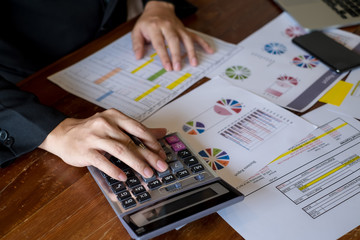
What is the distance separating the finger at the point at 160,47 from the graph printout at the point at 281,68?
110mm

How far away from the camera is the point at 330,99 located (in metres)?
0.75

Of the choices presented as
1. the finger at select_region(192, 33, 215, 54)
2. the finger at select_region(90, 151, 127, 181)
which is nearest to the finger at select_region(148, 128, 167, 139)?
the finger at select_region(90, 151, 127, 181)

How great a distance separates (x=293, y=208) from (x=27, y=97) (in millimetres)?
542

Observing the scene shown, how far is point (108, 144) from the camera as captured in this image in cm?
61

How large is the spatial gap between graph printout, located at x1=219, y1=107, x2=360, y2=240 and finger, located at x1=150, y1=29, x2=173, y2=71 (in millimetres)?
371

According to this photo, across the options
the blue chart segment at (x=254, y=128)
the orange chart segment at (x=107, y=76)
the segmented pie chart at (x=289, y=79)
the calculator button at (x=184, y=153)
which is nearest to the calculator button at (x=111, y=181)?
the calculator button at (x=184, y=153)

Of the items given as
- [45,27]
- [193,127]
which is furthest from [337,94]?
[45,27]

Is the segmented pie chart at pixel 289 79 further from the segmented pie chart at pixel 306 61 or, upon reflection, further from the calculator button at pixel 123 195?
the calculator button at pixel 123 195

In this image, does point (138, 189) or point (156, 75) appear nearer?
point (138, 189)

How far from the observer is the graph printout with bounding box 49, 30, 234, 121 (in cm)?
80

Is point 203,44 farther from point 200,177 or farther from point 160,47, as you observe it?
point 200,177

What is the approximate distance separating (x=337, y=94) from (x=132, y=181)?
464mm

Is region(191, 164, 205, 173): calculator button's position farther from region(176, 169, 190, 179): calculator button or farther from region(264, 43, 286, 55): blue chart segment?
region(264, 43, 286, 55): blue chart segment

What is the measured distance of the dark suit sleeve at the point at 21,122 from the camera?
690 mm
